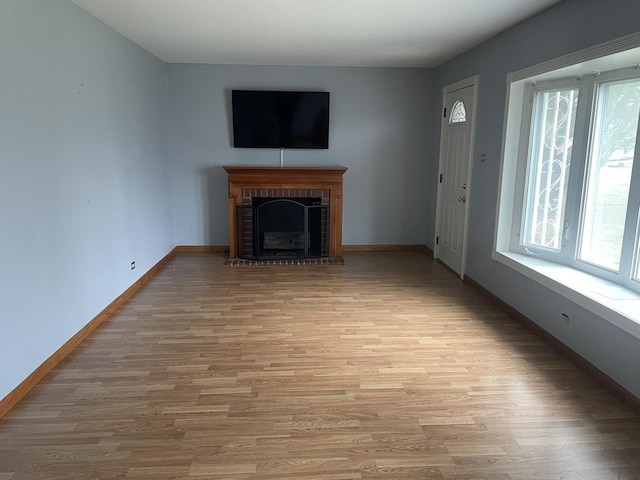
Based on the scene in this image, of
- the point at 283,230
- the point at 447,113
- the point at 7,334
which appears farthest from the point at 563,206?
the point at 7,334

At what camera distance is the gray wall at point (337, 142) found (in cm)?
571

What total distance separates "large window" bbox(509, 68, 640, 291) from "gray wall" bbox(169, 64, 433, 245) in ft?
7.41

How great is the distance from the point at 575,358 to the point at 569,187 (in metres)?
1.29

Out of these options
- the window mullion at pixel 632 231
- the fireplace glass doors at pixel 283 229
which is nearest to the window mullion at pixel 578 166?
the window mullion at pixel 632 231

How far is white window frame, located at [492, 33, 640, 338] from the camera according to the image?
2.66m

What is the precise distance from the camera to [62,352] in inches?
117

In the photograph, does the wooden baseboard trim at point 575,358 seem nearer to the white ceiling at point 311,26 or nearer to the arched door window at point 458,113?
the arched door window at point 458,113

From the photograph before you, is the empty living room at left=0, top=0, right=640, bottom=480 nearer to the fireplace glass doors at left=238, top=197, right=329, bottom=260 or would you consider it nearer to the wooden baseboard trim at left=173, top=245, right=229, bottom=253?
the fireplace glass doors at left=238, top=197, right=329, bottom=260

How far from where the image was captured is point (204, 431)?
2.23 meters

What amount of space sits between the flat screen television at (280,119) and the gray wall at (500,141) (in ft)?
5.49

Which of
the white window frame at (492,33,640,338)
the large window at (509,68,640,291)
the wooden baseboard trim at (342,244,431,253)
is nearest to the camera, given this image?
the white window frame at (492,33,640,338)

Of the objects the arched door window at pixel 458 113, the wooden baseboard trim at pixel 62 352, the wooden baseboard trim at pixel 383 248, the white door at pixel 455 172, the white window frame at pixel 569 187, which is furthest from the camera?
the wooden baseboard trim at pixel 383 248

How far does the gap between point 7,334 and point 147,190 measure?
2.67m

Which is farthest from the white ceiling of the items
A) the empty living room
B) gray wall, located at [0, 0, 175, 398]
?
gray wall, located at [0, 0, 175, 398]
